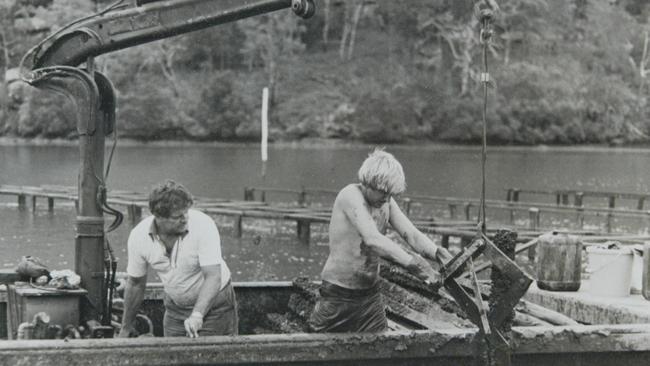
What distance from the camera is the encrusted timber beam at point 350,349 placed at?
739cm

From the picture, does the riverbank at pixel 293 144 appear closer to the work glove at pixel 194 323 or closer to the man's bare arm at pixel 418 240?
the man's bare arm at pixel 418 240

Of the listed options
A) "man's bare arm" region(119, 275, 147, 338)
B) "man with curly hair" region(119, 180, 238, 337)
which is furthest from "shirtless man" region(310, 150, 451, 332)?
"man's bare arm" region(119, 275, 147, 338)

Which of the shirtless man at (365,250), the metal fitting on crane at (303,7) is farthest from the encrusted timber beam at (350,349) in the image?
the metal fitting on crane at (303,7)

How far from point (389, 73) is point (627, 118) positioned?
2231 cm

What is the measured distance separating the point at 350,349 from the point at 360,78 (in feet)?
258

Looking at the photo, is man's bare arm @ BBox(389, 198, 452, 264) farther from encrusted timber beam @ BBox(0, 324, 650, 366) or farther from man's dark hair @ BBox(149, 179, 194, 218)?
man's dark hair @ BBox(149, 179, 194, 218)

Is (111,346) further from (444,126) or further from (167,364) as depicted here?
(444,126)

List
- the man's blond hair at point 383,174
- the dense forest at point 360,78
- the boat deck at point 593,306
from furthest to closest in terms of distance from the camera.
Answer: the dense forest at point 360,78
the boat deck at point 593,306
the man's blond hair at point 383,174

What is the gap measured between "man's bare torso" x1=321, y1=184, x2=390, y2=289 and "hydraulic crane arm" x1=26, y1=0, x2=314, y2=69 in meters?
2.16

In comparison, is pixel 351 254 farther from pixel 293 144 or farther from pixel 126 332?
pixel 293 144

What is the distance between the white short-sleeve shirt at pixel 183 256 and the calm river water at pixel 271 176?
14.2 metres

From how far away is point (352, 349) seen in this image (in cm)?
782

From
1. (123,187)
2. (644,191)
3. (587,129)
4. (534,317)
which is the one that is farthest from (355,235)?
(587,129)

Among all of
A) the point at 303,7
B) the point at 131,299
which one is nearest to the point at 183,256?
the point at 131,299
